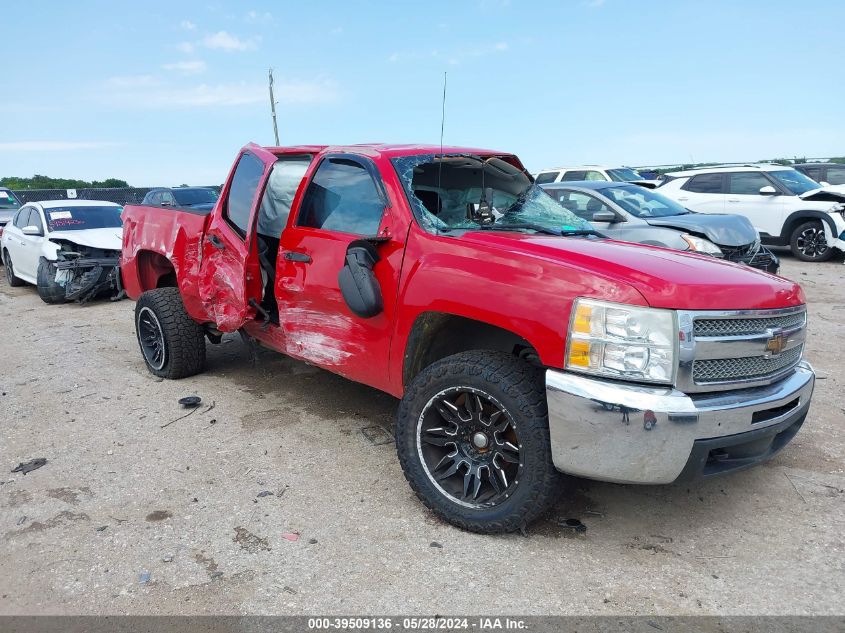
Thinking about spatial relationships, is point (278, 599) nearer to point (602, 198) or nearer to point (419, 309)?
point (419, 309)

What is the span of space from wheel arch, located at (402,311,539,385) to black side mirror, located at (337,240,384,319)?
26cm

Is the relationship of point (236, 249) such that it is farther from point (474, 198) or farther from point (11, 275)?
point (11, 275)

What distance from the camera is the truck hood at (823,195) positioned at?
37.3 feet

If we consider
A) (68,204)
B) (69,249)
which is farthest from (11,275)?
(69,249)

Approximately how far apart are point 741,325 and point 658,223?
18.8 ft

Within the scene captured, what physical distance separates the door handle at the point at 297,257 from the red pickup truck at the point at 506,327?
0.5 inches

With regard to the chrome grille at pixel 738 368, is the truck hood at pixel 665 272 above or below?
above

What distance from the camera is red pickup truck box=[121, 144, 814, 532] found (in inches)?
106

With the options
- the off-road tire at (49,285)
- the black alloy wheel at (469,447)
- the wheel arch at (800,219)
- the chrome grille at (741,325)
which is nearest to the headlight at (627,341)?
the chrome grille at (741,325)

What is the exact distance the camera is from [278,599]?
8.76 feet

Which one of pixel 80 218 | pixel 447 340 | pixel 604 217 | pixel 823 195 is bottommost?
pixel 447 340

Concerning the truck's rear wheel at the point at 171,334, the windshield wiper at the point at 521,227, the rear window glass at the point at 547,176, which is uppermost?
the rear window glass at the point at 547,176

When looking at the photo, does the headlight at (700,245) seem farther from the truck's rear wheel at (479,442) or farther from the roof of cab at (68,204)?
the roof of cab at (68,204)

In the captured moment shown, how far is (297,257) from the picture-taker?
4.03m
